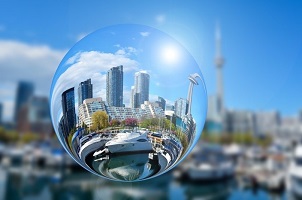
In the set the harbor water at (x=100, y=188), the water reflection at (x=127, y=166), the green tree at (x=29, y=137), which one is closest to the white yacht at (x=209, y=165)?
the harbor water at (x=100, y=188)

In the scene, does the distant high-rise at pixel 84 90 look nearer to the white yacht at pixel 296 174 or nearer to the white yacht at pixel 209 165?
the white yacht at pixel 296 174

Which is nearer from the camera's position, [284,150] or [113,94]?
[113,94]

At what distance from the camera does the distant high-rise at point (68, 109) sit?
84 cm

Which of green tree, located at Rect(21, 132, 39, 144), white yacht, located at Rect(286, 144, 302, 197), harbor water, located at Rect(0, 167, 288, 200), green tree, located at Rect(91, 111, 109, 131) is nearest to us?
green tree, located at Rect(91, 111, 109, 131)

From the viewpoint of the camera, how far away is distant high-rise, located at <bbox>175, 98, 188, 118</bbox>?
846mm

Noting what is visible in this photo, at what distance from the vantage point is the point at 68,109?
0.86 m

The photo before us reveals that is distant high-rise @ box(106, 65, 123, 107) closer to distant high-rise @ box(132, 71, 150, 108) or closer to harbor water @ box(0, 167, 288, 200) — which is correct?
distant high-rise @ box(132, 71, 150, 108)

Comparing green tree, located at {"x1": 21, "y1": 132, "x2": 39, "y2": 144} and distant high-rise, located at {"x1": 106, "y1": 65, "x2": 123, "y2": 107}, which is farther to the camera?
green tree, located at {"x1": 21, "y1": 132, "x2": 39, "y2": 144}

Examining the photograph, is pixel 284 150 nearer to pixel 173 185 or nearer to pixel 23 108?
pixel 173 185

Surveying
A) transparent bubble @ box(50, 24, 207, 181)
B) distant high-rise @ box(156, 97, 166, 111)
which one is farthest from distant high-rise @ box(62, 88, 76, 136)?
distant high-rise @ box(156, 97, 166, 111)

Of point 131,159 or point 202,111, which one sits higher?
point 202,111

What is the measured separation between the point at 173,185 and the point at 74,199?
2350 millimetres

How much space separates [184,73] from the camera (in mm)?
886

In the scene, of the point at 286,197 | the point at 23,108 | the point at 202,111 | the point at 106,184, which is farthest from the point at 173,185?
the point at 202,111
